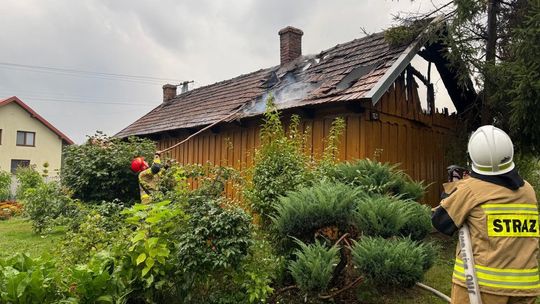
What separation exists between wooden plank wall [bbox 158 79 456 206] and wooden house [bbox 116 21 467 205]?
2 cm

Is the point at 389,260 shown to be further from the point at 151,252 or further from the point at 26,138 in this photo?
the point at 26,138

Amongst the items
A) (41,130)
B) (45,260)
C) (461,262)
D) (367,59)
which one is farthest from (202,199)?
(41,130)

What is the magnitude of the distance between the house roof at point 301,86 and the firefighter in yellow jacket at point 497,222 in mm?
4715

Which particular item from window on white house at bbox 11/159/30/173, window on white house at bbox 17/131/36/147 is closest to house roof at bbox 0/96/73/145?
window on white house at bbox 17/131/36/147

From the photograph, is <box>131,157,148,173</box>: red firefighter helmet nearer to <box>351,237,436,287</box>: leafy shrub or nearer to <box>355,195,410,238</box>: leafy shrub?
<box>355,195,410,238</box>: leafy shrub

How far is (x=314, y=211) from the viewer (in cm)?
464

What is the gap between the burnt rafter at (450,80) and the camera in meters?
10.1

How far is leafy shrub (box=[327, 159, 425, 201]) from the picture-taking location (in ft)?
18.6

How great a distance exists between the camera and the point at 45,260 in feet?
14.4

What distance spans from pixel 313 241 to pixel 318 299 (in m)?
0.69

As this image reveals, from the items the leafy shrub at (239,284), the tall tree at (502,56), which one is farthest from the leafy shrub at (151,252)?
the tall tree at (502,56)

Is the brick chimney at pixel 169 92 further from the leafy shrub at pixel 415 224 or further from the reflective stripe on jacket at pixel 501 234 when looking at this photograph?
the reflective stripe on jacket at pixel 501 234

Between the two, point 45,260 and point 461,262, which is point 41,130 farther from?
point 461,262

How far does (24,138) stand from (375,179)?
35.6m
